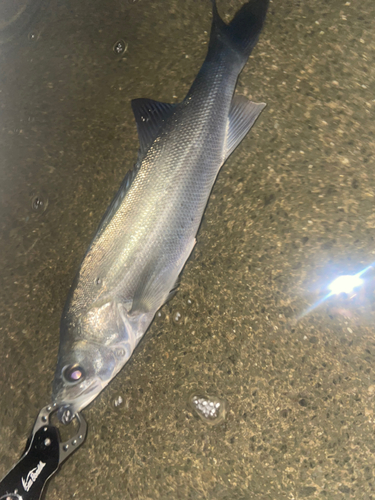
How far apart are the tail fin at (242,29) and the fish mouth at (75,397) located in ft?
5.37

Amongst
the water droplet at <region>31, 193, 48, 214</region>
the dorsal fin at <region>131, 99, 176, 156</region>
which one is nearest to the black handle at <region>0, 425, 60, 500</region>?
the water droplet at <region>31, 193, 48, 214</region>

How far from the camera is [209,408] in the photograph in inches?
58.6

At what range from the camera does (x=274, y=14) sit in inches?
67.0

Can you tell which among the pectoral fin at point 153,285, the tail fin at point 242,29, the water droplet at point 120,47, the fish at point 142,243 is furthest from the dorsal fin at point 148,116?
the water droplet at point 120,47

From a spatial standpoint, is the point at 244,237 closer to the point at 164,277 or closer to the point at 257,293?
the point at 257,293

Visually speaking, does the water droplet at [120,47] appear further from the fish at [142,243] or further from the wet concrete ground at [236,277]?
the fish at [142,243]

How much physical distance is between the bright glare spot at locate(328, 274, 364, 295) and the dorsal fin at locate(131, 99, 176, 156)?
41.9 inches

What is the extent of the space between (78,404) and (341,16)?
7.30 feet

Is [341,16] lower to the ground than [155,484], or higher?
higher

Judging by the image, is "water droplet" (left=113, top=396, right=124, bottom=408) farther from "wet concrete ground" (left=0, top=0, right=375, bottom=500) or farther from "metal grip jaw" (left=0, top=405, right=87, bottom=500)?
"metal grip jaw" (left=0, top=405, right=87, bottom=500)

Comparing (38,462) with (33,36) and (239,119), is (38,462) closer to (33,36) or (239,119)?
(239,119)

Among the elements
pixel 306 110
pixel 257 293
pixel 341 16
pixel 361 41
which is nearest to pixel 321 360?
pixel 257 293

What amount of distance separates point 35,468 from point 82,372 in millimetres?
507

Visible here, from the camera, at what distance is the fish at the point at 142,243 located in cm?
139
